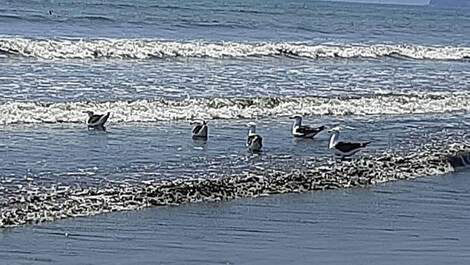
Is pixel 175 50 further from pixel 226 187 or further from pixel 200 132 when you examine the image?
pixel 226 187

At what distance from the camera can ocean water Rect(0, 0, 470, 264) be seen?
9.32 meters

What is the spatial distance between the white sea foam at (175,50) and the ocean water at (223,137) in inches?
4.1

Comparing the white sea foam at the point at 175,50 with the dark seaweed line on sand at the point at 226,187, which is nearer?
the dark seaweed line on sand at the point at 226,187

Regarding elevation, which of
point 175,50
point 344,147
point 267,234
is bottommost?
point 267,234

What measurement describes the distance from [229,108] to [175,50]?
1560cm

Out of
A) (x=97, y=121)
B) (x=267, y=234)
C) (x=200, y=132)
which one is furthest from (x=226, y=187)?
(x=97, y=121)

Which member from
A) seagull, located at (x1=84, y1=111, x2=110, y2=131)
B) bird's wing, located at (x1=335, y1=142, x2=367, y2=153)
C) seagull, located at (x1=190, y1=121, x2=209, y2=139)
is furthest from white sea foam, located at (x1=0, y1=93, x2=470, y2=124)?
bird's wing, located at (x1=335, y1=142, x2=367, y2=153)

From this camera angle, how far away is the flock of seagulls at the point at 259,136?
1513cm

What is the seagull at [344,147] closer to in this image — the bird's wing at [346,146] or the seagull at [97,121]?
the bird's wing at [346,146]

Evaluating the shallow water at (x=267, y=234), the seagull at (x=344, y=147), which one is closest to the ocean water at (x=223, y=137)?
the shallow water at (x=267, y=234)

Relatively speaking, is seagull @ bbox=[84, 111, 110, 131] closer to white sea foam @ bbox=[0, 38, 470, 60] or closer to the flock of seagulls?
the flock of seagulls

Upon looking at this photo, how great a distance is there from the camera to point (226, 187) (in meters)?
12.0

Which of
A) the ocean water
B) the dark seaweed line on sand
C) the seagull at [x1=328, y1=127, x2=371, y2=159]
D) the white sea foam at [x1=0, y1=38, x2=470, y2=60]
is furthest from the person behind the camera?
the white sea foam at [x1=0, y1=38, x2=470, y2=60]

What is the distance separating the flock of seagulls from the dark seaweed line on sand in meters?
0.27
